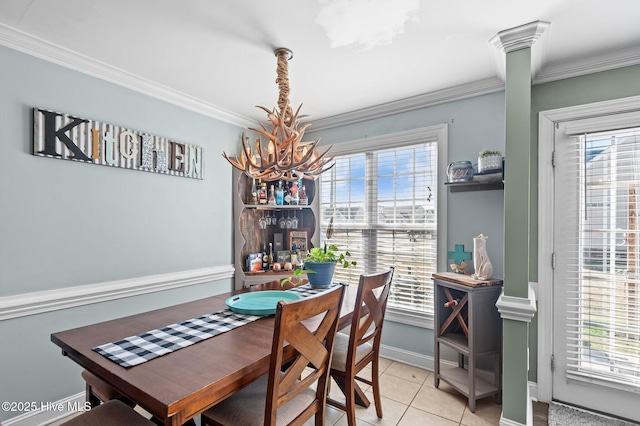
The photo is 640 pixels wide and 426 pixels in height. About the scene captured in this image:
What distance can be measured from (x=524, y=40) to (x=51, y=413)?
12.7 ft

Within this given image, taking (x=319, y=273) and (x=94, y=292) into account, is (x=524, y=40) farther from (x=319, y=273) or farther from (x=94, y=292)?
(x=94, y=292)

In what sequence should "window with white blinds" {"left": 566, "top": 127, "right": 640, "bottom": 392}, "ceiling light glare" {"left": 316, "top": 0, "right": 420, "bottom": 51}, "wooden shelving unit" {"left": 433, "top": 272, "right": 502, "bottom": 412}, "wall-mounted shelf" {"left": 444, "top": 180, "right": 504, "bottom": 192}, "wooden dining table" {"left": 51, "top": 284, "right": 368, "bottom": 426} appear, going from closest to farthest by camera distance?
"wooden dining table" {"left": 51, "top": 284, "right": 368, "bottom": 426}, "ceiling light glare" {"left": 316, "top": 0, "right": 420, "bottom": 51}, "window with white blinds" {"left": 566, "top": 127, "right": 640, "bottom": 392}, "wooden shelving unit" {"left": 433, "top": 272, "right": 502, "bottom": 412}, "wall-mounted shelf" {"left": 444, "top": 180, "right": 504, "bottom": 192}

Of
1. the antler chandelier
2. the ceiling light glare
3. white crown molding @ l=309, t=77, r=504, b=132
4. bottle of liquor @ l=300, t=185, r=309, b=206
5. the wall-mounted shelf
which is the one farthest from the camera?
bottle of liquor @ l=300, t=185, r=309, b=206

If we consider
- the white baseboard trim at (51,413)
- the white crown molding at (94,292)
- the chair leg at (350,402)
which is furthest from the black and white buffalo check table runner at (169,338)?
the white baseboard trim at (51,413)

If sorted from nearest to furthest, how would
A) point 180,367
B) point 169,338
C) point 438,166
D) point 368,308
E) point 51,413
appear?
point 180,367 < point 169,338 < point 368,308 < point 51,413 < point 438,166

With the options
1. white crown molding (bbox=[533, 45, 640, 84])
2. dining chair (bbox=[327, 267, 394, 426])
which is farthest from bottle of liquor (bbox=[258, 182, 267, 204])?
white crown molding (bbox=[533, 45, 640, 84])

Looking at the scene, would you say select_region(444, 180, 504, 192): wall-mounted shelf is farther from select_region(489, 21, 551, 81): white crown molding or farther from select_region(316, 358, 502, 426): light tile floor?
select_region(316, 358, 502, 426): light tile floor

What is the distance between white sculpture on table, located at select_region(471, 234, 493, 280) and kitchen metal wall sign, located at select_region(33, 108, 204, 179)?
2.59 m

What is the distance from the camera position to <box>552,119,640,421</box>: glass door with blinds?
6.69ft

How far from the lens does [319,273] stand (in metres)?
2.28

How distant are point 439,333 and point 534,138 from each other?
1.70 m

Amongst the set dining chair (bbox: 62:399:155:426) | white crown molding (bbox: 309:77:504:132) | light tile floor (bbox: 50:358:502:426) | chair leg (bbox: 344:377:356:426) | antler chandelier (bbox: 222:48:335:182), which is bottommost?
light tile floor (bbox: 50:358:502:426)

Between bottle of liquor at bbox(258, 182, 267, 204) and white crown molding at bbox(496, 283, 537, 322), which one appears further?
bottle of liquor at bbox(258, 182, 267, 204)

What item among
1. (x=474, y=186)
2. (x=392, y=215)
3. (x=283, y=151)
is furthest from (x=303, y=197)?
(x=474, y=186)
